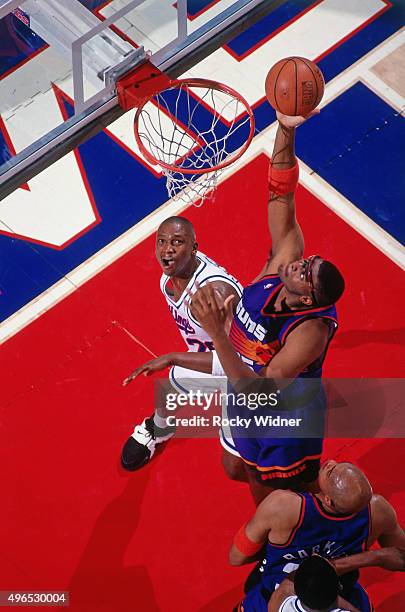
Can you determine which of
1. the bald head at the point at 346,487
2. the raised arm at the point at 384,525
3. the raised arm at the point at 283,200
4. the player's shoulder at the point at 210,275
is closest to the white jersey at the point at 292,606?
the bald head at the point at 346,487

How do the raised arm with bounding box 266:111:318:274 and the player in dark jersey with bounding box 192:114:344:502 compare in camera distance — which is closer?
the player in dark jersey with bounding box 192:114:344:502

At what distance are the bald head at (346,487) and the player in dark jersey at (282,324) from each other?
55 centimetres

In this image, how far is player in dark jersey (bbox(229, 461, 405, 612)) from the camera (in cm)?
483

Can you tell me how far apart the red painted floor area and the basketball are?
1947 mm

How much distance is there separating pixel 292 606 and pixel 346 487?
614 mm

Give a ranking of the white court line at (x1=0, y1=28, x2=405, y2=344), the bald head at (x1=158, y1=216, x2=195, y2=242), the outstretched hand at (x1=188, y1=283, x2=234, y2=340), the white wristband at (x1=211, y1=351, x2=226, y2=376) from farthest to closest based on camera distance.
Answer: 1. the white court line at (x1=0, y1=28, x2=405, y2=344)
2. the bald head at (x1=158, y1=216, x2=195, y2=242)
3. the white wristband at (x1=211, y1=351, x2=226, y2=376)
4. the outstretched hand at (x1=188, y1=283, x2=234, y2=340)

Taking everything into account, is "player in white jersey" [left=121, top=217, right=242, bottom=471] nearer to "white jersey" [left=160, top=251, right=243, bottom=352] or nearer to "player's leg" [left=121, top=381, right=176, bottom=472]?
"white jersey" [left=160, top=251, right=243, bottom=352]

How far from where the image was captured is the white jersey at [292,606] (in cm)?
452

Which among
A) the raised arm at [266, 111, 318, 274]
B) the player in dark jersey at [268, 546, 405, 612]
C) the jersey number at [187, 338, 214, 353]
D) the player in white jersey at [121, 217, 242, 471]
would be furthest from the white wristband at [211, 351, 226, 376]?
the player in dark jersey at [268, 546, 405, 612]

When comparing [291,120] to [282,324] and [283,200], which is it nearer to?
[283,200]

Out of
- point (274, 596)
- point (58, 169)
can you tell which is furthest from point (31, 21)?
point (274, 596)

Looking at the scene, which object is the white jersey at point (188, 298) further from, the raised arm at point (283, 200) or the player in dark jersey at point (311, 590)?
the player in dark jersey at point (311, 590)

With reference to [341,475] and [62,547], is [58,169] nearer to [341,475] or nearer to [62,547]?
[62,547]

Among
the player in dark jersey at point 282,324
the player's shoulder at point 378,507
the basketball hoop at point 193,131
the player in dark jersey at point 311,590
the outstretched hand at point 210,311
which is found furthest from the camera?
the basketball hoop at point 193,131
